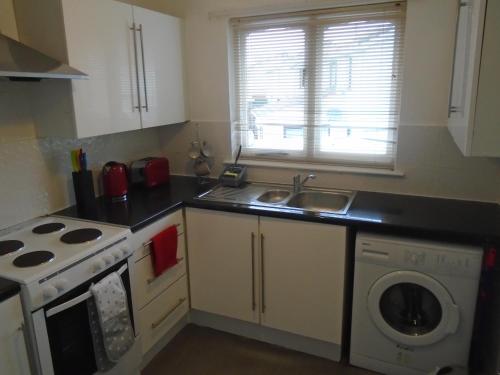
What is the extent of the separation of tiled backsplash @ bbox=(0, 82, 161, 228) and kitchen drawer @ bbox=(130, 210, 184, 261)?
55 cm

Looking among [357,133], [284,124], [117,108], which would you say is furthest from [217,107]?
[357,133]

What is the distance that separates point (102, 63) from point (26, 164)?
2.13ft

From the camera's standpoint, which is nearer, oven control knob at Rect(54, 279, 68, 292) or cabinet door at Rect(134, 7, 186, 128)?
oven control knob at Rect(54, 279, 68, 292)

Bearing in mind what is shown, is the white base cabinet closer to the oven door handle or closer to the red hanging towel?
the red hanging towel

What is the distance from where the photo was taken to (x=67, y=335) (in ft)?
5.32

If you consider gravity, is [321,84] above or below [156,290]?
above

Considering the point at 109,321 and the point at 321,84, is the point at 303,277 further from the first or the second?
the point at 321,84

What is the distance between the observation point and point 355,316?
82.2 inches

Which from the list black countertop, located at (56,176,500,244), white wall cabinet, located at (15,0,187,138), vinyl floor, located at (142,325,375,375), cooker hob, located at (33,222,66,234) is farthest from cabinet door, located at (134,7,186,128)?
vinyl floor, located at (142,325,375,375)

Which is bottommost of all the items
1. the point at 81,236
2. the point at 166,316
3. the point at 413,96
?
the point at 166,316

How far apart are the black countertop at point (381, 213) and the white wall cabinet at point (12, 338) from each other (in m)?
0.65

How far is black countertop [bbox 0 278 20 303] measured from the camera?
1359 mm

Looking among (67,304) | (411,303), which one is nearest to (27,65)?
(67,304)

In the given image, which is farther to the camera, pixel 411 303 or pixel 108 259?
pixel 411 303
